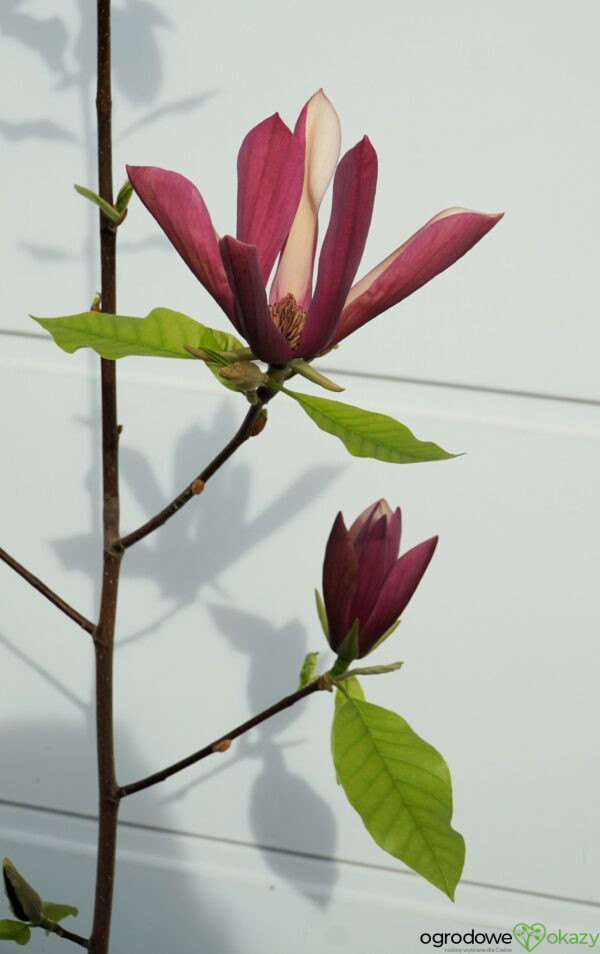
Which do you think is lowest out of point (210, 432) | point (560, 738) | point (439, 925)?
point (439, 925)

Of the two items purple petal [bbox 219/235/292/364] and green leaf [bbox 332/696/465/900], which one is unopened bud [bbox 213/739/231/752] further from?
purple petal [bbox 219/235/292/364]

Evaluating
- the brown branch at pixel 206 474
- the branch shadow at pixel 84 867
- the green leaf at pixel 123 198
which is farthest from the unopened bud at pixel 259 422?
the branch shadow at pixel 84 867

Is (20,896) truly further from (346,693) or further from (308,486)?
(308,486)

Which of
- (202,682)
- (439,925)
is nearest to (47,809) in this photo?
(202,682)

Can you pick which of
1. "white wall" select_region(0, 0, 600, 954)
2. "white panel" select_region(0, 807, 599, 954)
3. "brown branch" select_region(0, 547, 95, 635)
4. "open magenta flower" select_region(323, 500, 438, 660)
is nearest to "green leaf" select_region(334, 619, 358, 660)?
"open magenta flower" select_region(323, 500, 438, 660)

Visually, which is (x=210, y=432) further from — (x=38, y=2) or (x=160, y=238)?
(x=38, y=2)

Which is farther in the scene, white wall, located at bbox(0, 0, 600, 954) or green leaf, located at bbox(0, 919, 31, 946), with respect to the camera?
white wall, located at bbox(0, 0, 600, 954)
